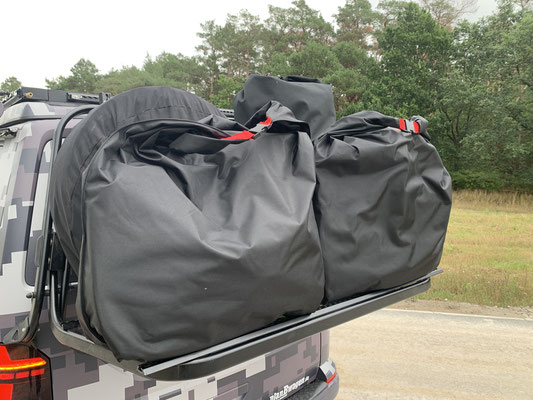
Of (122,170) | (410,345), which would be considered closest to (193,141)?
(122,170)

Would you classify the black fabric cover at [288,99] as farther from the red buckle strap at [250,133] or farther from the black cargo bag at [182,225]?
the red buckle strap at [250,133]

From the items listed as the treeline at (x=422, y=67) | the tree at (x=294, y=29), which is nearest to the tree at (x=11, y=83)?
the treeline at (x=422, y=67)

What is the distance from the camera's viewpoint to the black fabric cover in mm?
2043

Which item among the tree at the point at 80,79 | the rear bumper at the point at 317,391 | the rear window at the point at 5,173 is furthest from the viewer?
the tree at the point at 80,79

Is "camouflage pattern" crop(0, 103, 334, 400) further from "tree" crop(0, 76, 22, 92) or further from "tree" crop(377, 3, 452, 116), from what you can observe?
"tree" crop(0, 76, 22, 92)

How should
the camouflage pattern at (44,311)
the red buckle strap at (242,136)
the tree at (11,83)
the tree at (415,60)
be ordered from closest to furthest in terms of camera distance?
the red buckle strap at (242,136)
the camouflage pattern at (44,311)
the tree at (415,60)
the tree at (11,83)

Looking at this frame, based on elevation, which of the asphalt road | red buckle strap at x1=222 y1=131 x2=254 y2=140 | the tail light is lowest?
the asphalt road

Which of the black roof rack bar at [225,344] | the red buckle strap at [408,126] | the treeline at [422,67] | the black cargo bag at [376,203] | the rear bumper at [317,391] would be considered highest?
the treeline at [422,67]

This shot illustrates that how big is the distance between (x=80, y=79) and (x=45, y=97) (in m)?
65.4

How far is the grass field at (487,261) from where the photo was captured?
6.48m

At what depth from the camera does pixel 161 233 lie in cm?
122

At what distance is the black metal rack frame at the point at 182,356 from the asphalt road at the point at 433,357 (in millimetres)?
2206

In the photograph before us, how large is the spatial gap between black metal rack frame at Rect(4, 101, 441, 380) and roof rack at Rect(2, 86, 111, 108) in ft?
2.75

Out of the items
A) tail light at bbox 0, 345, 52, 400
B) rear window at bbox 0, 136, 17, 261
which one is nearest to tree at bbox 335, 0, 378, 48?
rear window at bbox 0, 136, 17, 261
